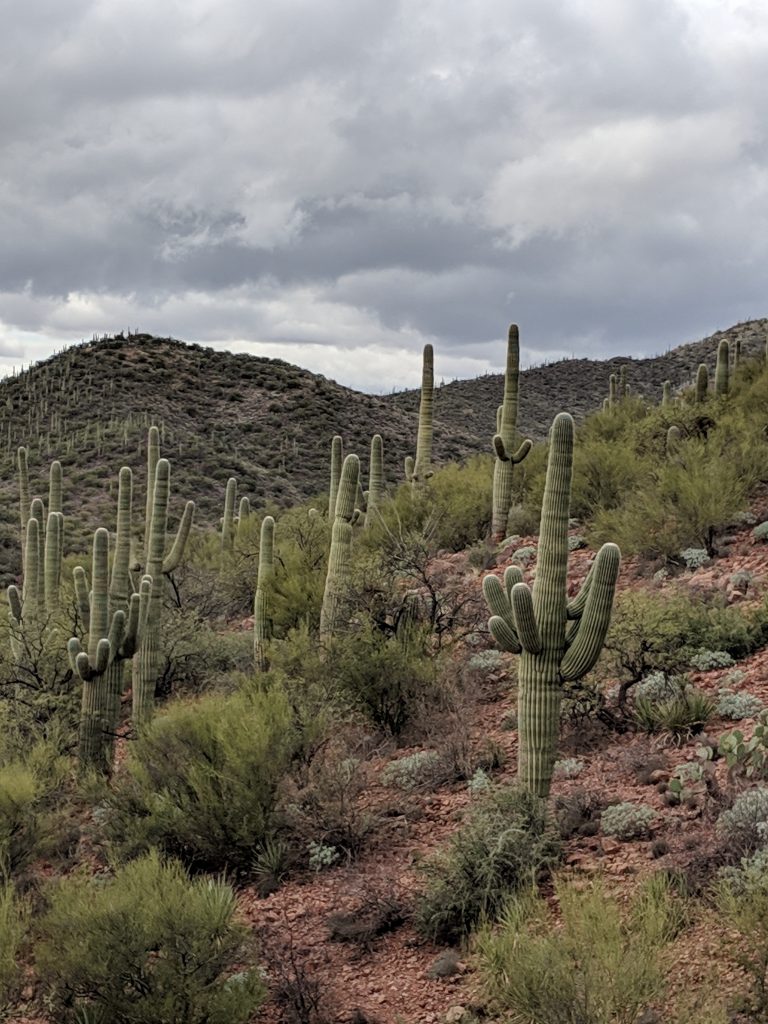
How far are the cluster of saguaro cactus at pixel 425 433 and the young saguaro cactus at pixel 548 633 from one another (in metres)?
13.9

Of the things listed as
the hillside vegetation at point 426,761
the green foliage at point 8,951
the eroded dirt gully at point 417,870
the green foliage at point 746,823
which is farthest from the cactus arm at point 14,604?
the green foliage at point 746,823

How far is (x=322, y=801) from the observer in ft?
32.3

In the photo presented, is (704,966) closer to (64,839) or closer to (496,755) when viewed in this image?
(496,755)

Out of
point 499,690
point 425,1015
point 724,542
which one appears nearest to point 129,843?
point 425,1015

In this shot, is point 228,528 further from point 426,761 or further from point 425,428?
point 426,761

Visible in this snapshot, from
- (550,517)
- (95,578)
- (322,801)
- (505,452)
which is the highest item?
(505,452)

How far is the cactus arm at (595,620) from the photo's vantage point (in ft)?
27.4

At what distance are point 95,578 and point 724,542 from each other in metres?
9.81

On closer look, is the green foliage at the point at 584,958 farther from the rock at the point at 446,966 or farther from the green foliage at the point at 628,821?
the green foliage at the point at 628,821

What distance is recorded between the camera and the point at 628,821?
8.07m

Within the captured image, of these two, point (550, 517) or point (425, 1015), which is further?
Answer: point (550, 517)

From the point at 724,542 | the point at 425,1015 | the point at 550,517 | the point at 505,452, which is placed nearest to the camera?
the point at 425,1015

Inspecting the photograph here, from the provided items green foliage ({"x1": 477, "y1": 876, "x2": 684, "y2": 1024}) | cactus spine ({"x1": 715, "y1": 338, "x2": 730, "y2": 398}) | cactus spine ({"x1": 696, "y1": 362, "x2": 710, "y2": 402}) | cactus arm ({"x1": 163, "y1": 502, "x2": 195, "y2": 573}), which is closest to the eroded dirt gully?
green foliage ({"x1": 477, "y1": 876, "x2": 684, "y2": 1024})

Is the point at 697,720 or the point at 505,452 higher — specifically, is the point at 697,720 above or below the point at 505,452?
below
